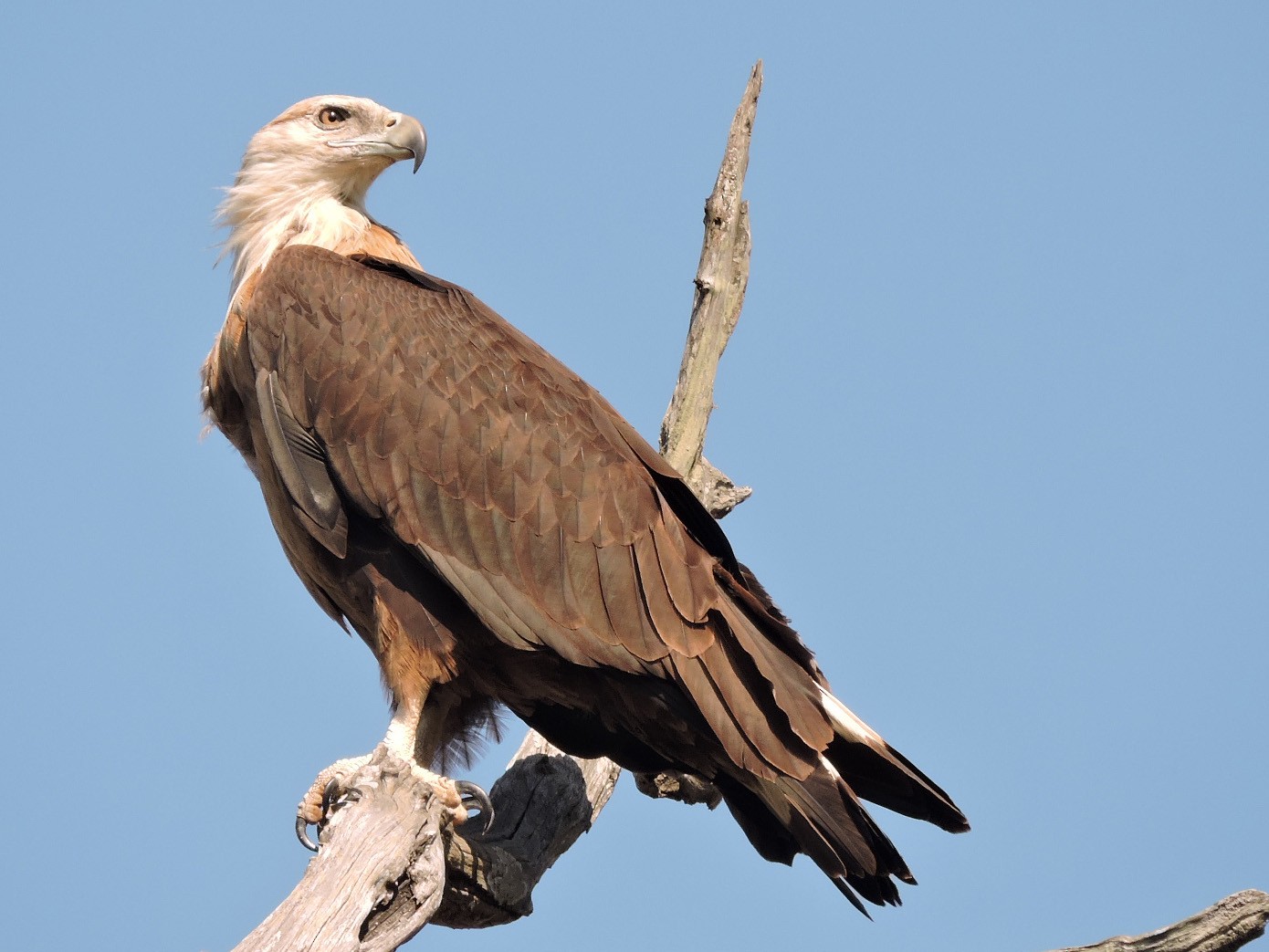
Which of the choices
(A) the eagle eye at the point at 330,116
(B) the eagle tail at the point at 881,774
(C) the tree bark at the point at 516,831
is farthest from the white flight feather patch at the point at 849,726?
(A) the eagle eye at the point at 330,116

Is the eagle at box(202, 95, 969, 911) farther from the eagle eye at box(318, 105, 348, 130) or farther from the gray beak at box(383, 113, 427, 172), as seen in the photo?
the eagle eye at box(318, 105, 348, 130)

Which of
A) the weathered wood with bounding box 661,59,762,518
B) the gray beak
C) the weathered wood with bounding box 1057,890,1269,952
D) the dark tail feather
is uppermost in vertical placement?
the gray beak

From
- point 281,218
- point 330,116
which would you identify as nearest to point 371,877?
point 281,218

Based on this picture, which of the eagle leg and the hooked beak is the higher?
the hooked beak

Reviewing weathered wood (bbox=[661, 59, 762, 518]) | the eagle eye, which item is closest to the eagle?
weathered wood (bbox=[661, 59, 762, 518])

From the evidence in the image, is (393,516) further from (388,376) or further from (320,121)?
(320,121)

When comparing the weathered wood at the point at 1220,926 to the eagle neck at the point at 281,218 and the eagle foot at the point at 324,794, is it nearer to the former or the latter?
the eagle foot at the point at 324,794

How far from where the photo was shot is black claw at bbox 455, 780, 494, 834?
565 centimetres

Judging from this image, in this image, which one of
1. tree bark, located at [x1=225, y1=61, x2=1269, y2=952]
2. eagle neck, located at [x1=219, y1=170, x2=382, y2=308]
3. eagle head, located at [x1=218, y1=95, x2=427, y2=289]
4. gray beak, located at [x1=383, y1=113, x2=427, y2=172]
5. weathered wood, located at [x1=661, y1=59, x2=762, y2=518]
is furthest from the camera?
gray beak, located at [x1=383, y1=113, x2=427, y2=172]

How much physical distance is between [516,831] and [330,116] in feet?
11.0

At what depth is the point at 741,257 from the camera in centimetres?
668

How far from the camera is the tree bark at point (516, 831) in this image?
4.36m

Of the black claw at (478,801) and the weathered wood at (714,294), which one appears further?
the weathered wood at (714,294)

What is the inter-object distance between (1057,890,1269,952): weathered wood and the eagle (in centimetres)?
123
